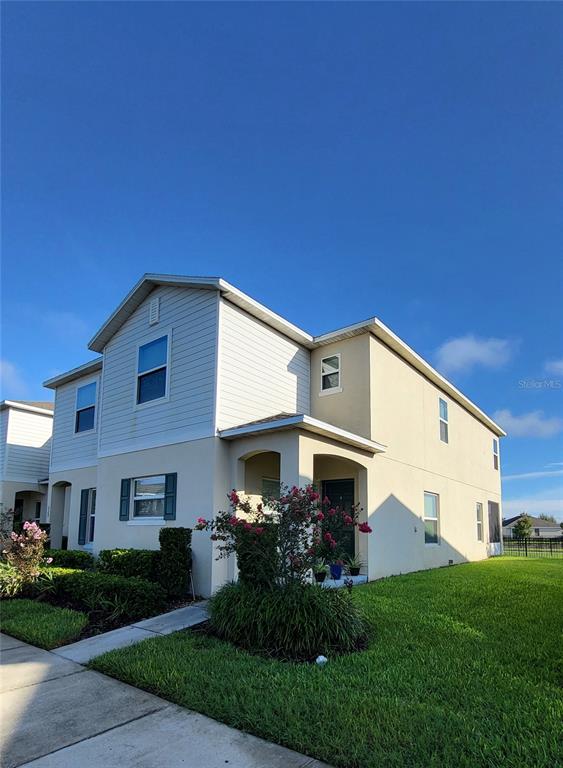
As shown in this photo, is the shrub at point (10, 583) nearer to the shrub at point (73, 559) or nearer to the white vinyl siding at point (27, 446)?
the shrub at point (73, 559)

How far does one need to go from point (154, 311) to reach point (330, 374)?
4574 mm

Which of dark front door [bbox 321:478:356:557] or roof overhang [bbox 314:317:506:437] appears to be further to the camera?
roof overhang [bbox 314:317:506:437]

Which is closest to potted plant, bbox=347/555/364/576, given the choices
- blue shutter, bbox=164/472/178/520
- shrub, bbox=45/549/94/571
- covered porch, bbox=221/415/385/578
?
covered porch, bbox=221/415/385/578

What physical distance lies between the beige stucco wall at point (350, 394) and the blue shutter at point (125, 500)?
15.8ft

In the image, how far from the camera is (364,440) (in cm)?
1082

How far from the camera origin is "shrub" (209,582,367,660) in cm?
593

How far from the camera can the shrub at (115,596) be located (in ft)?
26.2

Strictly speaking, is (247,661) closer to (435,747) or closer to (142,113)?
(435,747)

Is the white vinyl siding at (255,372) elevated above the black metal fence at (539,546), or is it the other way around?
the white vinyl siding at (255,372)

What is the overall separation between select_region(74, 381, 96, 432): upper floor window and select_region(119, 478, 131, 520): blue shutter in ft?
11.7

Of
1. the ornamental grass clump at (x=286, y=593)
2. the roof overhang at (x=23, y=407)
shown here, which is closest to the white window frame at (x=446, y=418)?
the ornamental grass clump at (x=286, y=593)

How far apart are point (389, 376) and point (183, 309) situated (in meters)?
5.33

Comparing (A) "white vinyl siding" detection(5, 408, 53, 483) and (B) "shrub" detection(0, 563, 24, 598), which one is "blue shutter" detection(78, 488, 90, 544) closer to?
(B) "shrub" detection(0, 563, 24, 598)

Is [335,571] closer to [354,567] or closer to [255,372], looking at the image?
[354,567]
